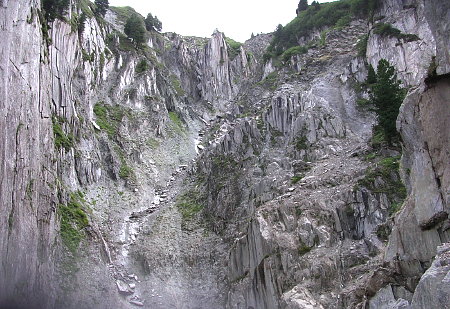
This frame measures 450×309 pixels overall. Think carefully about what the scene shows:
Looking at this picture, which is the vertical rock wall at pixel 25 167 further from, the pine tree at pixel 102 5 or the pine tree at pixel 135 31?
the pine tree at pixel 102 5

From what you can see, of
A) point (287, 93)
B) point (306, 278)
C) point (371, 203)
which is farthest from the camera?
point (287, 93)

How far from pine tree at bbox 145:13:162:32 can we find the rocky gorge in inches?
1282

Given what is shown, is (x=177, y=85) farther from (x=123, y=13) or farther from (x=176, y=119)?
(x=123, y=13)

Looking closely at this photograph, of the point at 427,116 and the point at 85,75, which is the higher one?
the point at 85,75

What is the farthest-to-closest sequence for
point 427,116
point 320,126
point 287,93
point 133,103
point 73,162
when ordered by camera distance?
1. point 133,103
2. point 287,93
3. point 73,162
4. point 320,126
5. point 427,116

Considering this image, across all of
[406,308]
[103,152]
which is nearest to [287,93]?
[103,152]

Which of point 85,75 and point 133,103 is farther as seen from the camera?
point 133,103

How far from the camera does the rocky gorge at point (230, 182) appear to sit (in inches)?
781

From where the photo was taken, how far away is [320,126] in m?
47.8

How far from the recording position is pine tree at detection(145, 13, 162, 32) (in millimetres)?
107875

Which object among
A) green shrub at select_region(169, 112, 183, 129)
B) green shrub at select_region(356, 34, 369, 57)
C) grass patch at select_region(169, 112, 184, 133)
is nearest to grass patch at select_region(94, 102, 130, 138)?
grass patch at select_region(169, 112, 184, 133)

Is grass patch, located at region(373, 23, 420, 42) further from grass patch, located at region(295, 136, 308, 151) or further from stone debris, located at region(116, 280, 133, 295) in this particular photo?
stone debris, located at region(116, 280, 133, 295)

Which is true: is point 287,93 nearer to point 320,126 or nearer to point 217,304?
point 320,126

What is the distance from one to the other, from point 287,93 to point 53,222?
31.1 meters
